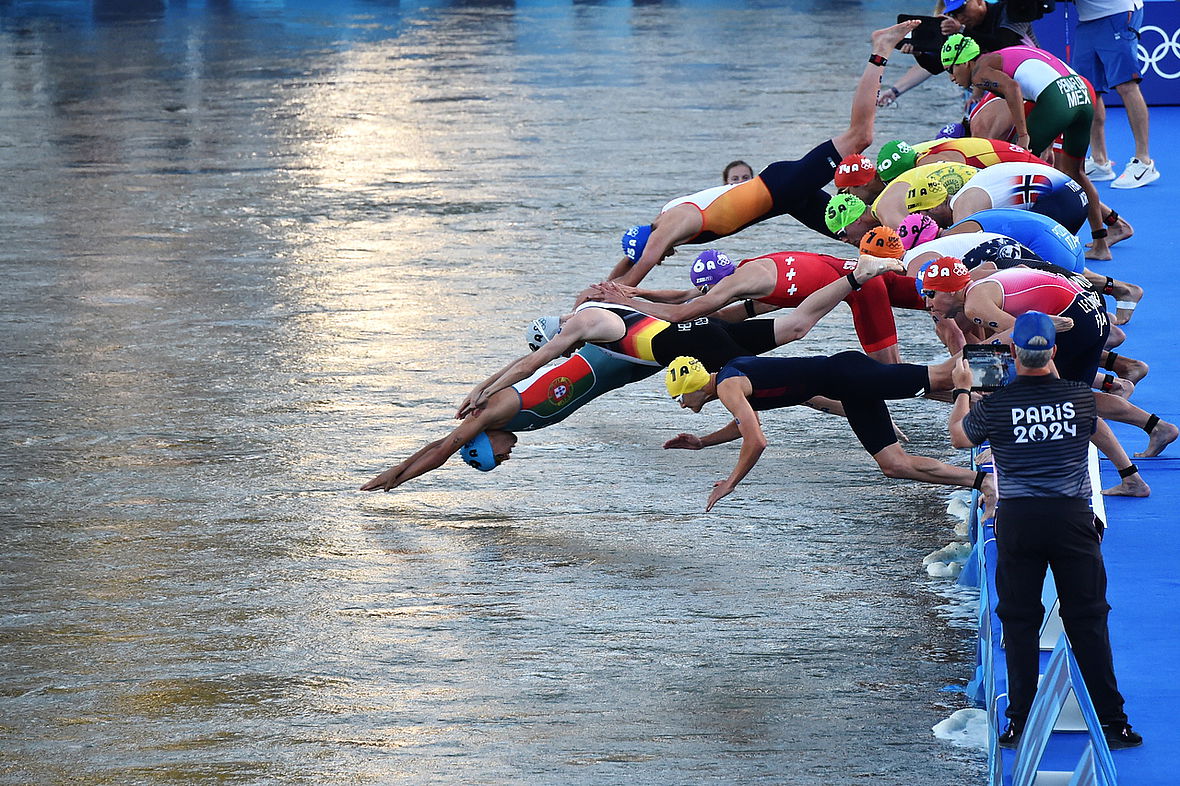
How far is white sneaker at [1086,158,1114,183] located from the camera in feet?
45.8

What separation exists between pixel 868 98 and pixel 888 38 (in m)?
0.41

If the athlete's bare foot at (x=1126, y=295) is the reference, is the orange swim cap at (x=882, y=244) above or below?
above

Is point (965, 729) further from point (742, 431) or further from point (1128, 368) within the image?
point (1128, 368)

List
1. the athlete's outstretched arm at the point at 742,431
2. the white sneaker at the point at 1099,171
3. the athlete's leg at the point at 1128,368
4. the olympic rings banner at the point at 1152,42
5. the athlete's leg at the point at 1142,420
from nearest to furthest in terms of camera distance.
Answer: the athlete's outstretched arm at the point at 742,431, the athlete's leg at the point at 1142,420, the athlete's leg at the point at 1128,368, the white sneaker at the point at 1099,171, the olympic rings banner at the point at 1152,42

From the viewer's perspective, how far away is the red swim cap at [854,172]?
9.76 m

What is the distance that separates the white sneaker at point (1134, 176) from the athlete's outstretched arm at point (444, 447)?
745 centimetres

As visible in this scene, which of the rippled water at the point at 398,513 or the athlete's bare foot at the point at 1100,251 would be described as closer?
the rippled water at the point at 398,513

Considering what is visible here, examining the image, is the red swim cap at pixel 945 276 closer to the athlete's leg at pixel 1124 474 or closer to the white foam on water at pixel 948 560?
the athlete's leg at pixel 1124 474

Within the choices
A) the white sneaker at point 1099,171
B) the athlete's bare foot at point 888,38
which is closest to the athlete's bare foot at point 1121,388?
the athlete's bare foot at point 888,38

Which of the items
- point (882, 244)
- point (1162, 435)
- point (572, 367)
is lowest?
point (572, 367)

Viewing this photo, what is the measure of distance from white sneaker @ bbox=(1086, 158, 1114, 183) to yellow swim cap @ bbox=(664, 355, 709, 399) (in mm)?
7581

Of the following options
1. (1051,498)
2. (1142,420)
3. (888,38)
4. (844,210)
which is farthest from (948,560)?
(888,38)

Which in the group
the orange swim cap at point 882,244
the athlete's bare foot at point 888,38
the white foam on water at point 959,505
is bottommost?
the white foam on water at point 959,505

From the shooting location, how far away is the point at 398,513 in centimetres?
885
